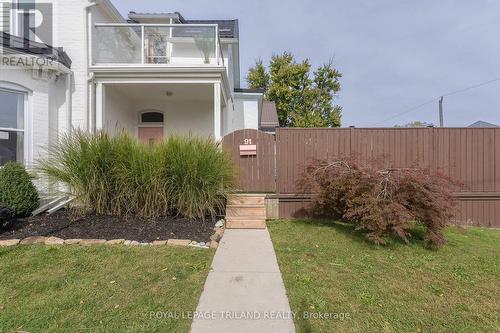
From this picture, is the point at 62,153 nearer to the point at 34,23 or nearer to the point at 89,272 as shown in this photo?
the point at 89,272

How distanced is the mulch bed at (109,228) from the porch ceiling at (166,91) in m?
4.15

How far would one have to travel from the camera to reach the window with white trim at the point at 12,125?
20.4 ft

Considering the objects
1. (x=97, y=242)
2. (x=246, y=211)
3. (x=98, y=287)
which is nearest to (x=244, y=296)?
(x=98, y=287)

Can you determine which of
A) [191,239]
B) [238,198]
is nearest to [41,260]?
[191,239]

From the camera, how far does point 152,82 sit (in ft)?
25.6

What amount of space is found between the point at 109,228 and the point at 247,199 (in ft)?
9.58

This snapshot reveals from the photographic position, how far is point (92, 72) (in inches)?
296

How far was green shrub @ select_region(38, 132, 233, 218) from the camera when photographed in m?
5.55

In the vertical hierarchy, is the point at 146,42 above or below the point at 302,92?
below

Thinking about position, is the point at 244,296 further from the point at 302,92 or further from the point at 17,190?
the point at 302,92

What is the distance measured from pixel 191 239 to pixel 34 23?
7369 mm

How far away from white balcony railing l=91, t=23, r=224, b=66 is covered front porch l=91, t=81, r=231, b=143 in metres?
0.71

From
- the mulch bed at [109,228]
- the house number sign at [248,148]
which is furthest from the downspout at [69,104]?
the house number sign at [248,148]

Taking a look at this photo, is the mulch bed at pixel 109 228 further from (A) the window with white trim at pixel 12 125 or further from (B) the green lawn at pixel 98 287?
(A) the window with white trim at pixel 12 125
